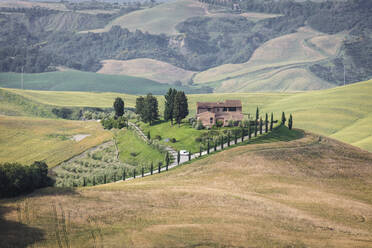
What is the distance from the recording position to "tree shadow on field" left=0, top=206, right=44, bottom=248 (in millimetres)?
50959

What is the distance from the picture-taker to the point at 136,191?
71500mm

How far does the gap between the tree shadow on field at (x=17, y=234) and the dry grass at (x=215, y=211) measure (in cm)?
28

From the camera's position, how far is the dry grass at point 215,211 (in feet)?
182

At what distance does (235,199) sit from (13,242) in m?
30.1

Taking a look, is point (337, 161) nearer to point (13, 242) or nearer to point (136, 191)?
point (136, 191)

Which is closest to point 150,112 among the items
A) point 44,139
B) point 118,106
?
point 118,106

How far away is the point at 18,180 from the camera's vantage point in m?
63.9

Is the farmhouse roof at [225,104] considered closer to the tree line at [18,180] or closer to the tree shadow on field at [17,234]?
the tree line at [18,180]

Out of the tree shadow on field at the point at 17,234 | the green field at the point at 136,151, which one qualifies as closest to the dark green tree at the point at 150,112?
the green field at the point at 136,151

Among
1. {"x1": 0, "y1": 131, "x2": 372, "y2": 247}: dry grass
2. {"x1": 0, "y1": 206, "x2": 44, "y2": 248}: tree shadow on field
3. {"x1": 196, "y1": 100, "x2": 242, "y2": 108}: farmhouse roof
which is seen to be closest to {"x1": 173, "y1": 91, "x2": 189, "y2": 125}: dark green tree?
{"x1": 196, "y1": 100, "x2": 242, "y2": 108}: farmhouse roof

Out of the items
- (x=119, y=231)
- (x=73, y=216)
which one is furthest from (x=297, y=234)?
(x=73, y=216)

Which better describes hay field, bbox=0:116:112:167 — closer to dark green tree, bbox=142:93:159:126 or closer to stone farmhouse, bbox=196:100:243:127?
dark green tree, bbox=142:93:159:126

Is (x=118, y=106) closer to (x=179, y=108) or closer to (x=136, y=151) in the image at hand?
(x=179, y=108)

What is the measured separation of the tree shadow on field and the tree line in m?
7.55
